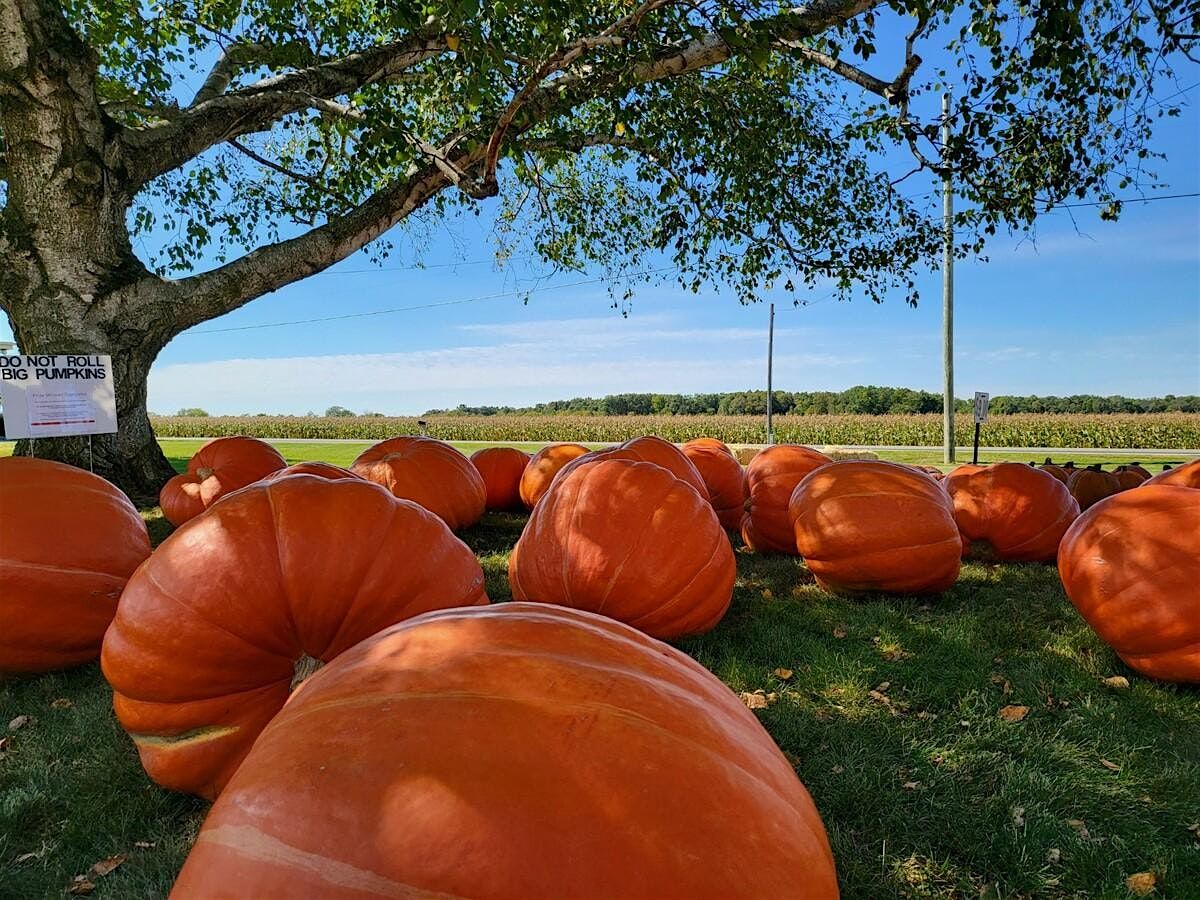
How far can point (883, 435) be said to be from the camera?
34.0 meters

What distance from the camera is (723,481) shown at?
6.18m

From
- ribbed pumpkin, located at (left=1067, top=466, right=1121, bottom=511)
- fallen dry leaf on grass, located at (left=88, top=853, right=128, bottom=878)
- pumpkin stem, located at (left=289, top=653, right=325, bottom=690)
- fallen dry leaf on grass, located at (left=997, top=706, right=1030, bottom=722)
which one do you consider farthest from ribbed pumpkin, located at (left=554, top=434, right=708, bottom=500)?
ribbed pumpkin, located at (left=1067, top=466, right=1121, bottom=511)

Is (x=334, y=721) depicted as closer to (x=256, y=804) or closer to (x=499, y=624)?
(x=256, y=804)

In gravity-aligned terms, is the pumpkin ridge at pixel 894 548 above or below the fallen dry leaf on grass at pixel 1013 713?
above

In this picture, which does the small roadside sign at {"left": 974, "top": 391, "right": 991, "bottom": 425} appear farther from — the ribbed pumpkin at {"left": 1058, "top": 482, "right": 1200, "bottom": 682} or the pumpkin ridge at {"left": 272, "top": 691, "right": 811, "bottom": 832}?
the pumpkin ridge at {"left": 272, "top": 691, "right": 811, "bottom": 832}

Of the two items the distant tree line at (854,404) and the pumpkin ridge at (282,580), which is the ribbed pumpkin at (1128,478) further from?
the distant tree line at (854,404)

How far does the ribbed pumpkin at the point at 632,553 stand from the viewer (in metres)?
3.21

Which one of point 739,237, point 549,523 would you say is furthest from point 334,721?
point 739,237

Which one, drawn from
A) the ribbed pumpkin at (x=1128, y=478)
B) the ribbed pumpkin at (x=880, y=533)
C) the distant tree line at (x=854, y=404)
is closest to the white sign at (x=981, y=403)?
the ribbed pumpkin at (x=1128, y=478)

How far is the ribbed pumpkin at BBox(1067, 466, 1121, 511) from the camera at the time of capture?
618cm

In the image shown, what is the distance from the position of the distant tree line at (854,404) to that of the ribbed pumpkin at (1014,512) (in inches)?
1917

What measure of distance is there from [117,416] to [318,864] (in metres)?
7.91

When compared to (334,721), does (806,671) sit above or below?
below

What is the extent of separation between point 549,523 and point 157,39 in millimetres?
11095
